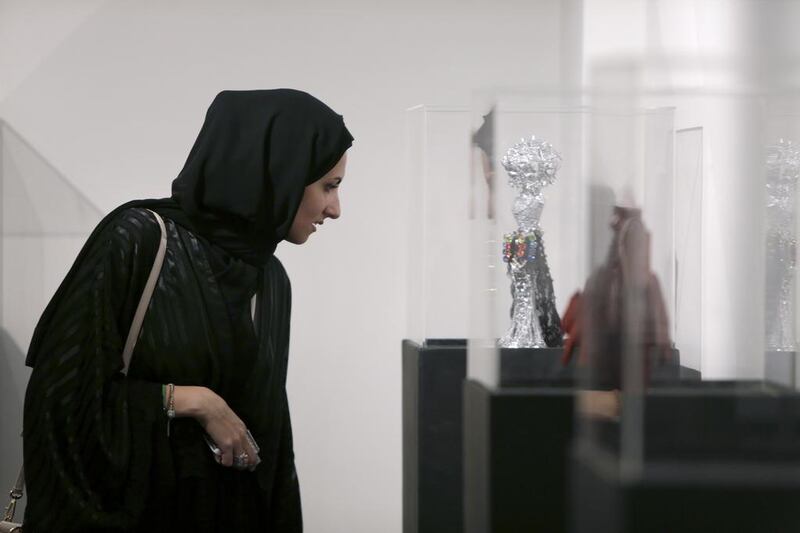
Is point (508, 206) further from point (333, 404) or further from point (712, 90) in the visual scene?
point (333, 404)

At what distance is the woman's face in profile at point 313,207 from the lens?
2.38 meters

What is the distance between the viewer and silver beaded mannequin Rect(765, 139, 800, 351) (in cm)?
114

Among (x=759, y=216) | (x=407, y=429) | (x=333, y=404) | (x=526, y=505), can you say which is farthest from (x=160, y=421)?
(x=333, y=404)

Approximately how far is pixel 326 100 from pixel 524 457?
3.36 meters

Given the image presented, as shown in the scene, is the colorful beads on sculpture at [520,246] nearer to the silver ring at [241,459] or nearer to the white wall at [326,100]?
the silver ring at [241,459]

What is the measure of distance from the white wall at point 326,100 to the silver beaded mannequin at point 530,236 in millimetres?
2415

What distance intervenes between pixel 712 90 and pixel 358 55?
4153 mm

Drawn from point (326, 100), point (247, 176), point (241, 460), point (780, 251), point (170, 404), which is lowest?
point (241, 460)

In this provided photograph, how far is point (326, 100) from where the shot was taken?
17.0ft

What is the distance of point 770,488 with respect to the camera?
1.00m

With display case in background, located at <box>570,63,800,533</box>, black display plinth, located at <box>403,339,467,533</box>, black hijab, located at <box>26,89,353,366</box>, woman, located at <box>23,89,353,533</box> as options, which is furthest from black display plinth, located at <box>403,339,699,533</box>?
display case in background, located at <box>570,63,800,533</box>

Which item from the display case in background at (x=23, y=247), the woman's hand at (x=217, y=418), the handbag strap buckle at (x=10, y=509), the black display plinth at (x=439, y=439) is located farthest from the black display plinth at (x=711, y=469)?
the display case in background at (x=23, y=247)

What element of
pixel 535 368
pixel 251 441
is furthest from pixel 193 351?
pixel 535 368

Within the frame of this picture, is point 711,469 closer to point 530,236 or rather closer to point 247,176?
point 247,176
